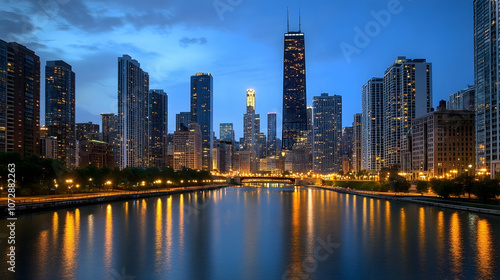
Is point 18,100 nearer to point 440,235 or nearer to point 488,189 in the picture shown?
point 488,189

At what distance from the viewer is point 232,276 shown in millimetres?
33000

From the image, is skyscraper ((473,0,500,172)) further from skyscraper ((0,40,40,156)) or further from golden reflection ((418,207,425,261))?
skyscraper ((0,40,40,156))

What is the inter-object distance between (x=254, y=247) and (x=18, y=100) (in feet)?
559

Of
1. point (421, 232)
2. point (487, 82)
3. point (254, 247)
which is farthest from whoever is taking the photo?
point (487, 82)

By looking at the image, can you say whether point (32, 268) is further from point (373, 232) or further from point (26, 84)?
point (26, 84)

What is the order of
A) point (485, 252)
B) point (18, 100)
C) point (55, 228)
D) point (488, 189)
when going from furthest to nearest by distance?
point (18, 100), point (488, 189), point (55, 228), point (485, 252)

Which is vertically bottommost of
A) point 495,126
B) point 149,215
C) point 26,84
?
point 149,215

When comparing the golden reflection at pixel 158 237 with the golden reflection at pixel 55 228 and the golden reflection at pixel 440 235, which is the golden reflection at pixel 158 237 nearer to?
the golden reflection at pixel 55 228

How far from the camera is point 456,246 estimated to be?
44.5 metres

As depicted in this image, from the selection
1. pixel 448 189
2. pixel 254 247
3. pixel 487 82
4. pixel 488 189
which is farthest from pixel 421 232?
pixel 487 82

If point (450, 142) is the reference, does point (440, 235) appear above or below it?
below

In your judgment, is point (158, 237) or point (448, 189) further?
point (448, 189)

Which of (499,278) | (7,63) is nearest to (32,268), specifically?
(499,278)

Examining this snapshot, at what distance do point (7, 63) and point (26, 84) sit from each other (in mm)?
16521
